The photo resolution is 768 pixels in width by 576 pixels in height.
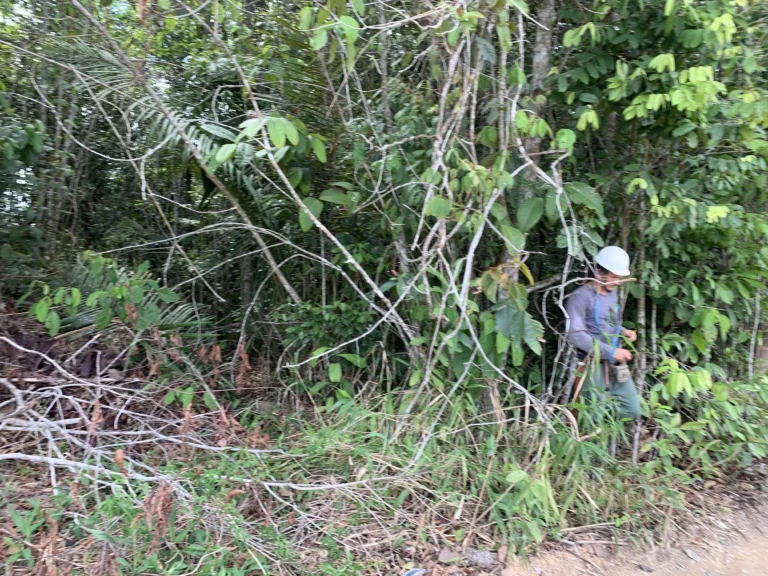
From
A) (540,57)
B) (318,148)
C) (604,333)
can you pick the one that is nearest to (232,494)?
(318,148)

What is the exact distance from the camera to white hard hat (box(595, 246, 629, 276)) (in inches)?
142

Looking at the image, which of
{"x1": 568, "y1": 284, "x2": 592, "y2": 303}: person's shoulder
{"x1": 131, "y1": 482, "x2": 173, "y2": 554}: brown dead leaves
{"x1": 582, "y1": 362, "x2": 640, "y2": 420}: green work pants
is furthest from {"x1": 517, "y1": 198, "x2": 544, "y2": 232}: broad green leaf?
{"x1": 131, "y1": 482, "x2": 173, "y2": 554}: brown dead leaves

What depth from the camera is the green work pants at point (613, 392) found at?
3646 millimetres

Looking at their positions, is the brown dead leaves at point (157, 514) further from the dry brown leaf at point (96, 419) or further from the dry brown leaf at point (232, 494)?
the dry brown leaf at point (96, 419)

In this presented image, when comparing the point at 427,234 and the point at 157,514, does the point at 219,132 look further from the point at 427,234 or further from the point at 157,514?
the point at 157,514

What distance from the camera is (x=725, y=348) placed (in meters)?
4.29

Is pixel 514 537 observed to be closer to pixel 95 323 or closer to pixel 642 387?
pixel 642 387

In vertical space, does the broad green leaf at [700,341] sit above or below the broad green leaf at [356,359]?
above

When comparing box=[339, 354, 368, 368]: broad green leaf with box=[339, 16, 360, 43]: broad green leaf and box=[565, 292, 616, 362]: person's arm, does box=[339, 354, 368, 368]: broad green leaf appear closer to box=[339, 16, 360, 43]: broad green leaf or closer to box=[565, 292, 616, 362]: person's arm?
box=[565, 292, 616, 362]: person's arm

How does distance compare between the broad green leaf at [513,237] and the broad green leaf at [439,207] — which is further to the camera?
the broad green leaf at [513,237]

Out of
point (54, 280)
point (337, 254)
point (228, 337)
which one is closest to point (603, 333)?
point (337, 254)

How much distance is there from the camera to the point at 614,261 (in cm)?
361

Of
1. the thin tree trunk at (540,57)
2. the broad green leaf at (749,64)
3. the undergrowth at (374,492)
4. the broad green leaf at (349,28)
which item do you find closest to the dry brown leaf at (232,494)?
the undergrowth at (374,492)

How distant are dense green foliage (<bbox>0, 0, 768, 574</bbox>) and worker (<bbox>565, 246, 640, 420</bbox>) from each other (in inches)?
8.1
